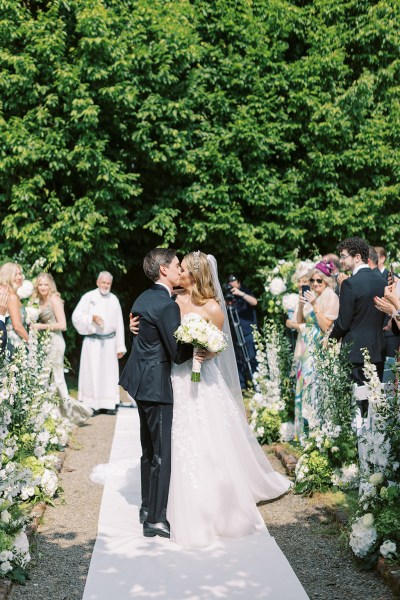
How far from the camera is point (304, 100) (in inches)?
568

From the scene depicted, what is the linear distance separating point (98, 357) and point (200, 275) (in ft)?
20.2

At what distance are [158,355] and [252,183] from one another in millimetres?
9104

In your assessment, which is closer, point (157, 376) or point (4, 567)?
point (4, 567)

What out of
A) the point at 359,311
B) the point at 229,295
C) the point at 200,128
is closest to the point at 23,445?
the point at 359,311

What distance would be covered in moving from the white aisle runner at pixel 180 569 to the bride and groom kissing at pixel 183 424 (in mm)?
166

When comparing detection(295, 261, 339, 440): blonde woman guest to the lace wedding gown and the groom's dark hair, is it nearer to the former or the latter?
the lace wedding gown

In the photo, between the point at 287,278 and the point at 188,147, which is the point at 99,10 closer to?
the point at 188,147

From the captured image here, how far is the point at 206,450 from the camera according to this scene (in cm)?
587

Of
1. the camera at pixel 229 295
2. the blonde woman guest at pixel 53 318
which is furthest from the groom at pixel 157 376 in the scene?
the camera at pixel 229 295

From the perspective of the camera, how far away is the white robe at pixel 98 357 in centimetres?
1194

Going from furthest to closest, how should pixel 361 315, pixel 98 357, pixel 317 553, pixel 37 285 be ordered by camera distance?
1. pixel 98 357
2. pixel 37 285
3. pixel 361 315
4. pixel 317 553

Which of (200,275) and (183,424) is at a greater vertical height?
(200,275)

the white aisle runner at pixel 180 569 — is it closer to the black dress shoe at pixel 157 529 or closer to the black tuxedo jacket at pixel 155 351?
the black dress shoe at pixel 157 529

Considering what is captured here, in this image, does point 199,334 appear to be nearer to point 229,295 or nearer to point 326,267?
point 326,267
